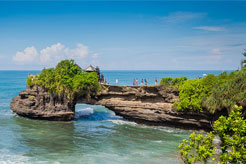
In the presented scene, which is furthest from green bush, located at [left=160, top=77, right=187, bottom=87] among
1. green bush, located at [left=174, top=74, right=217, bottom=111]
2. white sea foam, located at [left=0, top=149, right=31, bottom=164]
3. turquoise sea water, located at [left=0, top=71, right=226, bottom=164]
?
white sea foam, located at [left=0, top=149, right=31, bottom=164]

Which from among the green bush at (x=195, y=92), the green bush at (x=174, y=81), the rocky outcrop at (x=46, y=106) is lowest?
the rocky outcrop at (x=46, y=106)

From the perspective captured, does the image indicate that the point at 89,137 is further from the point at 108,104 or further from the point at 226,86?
the point at 226,86

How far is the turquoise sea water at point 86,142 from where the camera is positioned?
17453 mm

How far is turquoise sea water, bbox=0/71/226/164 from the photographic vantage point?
57.3 ft

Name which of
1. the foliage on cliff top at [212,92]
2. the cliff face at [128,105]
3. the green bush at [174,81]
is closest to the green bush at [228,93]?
the foliage on cliff top at [212,92]

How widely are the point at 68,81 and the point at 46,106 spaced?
4.74m

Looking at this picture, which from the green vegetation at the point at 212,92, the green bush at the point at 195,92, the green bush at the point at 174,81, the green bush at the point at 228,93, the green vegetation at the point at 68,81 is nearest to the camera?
the green bush at the point at 228,93

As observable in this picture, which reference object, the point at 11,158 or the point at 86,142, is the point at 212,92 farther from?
the point at 11,158

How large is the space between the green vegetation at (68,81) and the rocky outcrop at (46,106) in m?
0.93

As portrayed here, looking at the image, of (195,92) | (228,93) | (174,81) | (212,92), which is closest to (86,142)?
(174,81)

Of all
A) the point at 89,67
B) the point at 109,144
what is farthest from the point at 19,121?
the point at 109,144

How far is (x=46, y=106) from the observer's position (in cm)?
2928

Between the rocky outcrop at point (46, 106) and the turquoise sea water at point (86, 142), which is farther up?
the rocky outcrop at point (46, 106)

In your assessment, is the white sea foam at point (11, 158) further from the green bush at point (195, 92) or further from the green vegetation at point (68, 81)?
the green bush at point (195, 92)
